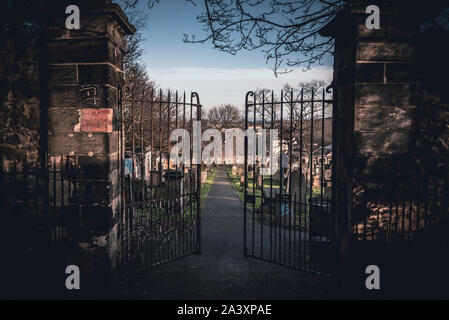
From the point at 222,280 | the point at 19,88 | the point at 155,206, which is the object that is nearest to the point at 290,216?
the point at 222,280

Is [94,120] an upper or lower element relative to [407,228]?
upper

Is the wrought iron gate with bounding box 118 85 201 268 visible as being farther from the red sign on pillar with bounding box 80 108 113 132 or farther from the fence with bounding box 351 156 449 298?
the fence with bounding box 351 156 449 298

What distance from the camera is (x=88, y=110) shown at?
12.7 ft

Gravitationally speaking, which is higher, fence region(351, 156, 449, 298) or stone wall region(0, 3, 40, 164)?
stone wall region(0, 3, 40, 164)

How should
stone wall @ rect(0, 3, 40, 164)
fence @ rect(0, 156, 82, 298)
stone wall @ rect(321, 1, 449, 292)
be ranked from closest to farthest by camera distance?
stone wall @ rect(321, 1, 449, 292)
stone wall @ rect(0, 3, 40, 164)
fence @ rect(0, 156, 82, 298)

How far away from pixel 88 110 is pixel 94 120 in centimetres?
16

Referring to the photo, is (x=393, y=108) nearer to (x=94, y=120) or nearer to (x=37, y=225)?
(x=94, y=120)

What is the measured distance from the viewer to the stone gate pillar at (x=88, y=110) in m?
3.85

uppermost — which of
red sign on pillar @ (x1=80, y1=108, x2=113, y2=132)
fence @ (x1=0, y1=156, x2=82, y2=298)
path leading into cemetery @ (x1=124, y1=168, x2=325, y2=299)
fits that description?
red sign on pillar @ (x1=80, y1=108, x2=113, y2=132)


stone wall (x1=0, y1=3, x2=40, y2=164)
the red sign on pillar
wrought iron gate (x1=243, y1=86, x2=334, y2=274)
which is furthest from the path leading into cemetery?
stone wall (x1=0, y1=3, x2=40, y2=164)

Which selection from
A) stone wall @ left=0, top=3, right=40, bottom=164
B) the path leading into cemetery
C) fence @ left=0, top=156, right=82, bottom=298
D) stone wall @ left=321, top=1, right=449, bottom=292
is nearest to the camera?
stone wall @ left=321, top=1, right=449, bottom=292

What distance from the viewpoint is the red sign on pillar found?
388cm
